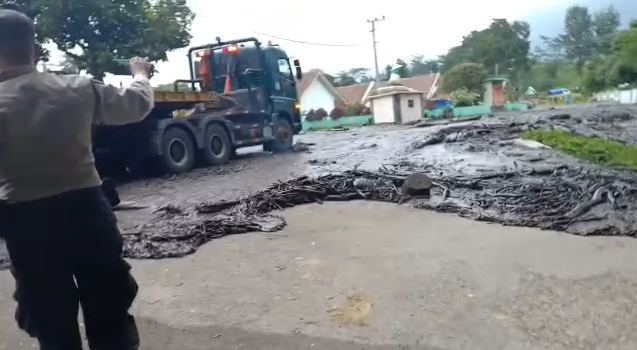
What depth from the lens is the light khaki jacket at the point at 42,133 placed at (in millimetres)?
2578

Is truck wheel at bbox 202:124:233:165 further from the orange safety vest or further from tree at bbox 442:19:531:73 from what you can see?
tree at bbox 442:19:531:73

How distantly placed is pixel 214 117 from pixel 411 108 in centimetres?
2730

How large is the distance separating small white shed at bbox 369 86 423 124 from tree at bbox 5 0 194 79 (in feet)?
57.8

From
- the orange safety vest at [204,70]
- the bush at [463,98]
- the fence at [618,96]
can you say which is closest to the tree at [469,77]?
the bush at [463,98]

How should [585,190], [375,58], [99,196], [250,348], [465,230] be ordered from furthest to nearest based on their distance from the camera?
[375,58] → [585,190] → [465,230] → [250,348] → [99,196]

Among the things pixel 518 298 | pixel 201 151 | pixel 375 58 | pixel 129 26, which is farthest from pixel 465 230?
pixel 375 58

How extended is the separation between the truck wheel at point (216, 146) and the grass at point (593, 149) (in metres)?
7.24

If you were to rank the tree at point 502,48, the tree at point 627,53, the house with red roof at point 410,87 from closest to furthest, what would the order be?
1. the tree at point 627,53
2. the house with red roof at point 410,87
3. the tree at point 502,48

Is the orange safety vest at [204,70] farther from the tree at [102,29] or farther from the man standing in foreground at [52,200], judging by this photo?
the man standing in foreground at [52,200]

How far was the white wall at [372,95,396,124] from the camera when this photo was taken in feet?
130

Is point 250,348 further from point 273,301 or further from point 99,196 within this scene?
point 99,196

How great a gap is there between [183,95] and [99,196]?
36.8 ft

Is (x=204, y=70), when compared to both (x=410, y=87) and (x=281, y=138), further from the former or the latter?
(x=410, y=87)

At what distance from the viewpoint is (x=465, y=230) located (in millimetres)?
6770
